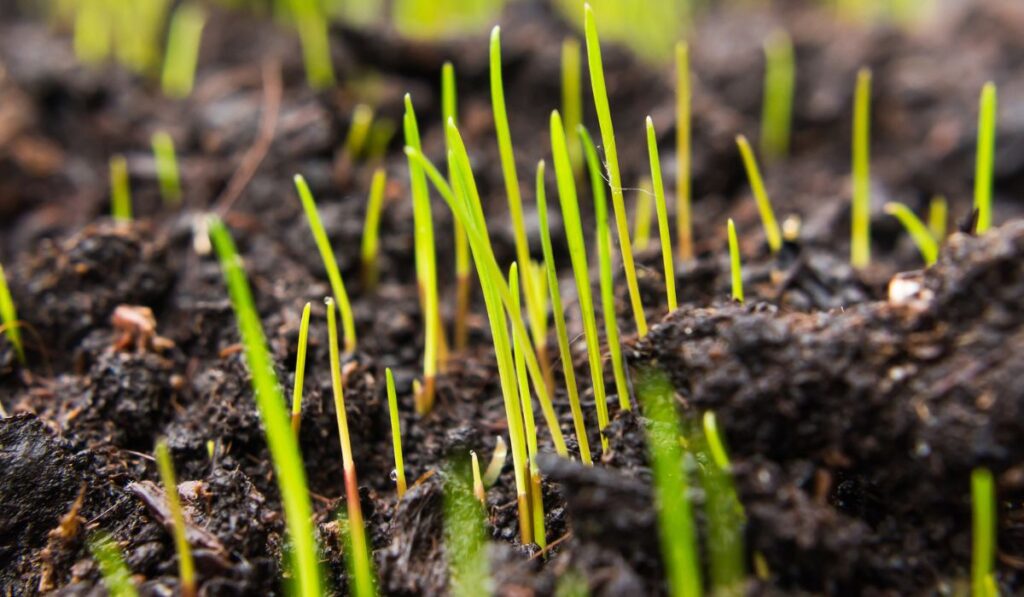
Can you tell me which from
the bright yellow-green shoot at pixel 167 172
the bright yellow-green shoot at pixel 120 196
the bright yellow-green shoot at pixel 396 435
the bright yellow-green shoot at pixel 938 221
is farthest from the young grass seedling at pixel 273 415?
the bright yellow-green shoot at pixel 938 221

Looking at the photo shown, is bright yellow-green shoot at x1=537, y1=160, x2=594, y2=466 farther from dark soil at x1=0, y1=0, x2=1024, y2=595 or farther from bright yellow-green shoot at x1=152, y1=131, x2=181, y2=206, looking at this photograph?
bright yellow-green shoot at x1=152, y1=131, x2=181, y2=206

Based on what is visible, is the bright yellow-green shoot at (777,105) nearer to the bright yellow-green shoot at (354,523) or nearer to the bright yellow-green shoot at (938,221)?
the bright yellow-green shoot at (938,221)

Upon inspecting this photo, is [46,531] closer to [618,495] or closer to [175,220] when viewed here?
[618,495]

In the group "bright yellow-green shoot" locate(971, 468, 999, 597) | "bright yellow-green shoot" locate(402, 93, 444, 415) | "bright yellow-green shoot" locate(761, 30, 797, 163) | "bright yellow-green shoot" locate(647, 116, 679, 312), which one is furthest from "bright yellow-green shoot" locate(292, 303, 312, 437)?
"bright yellow-green shoot" locate(761, 30, 797, 163)

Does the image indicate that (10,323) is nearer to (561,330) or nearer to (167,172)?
(167,172)

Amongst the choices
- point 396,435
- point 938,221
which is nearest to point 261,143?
point 396,435

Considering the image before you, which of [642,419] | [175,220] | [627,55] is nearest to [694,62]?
[627,55]
